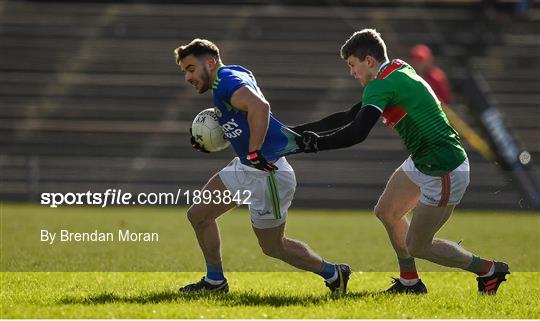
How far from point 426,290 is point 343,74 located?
1231 centimetres

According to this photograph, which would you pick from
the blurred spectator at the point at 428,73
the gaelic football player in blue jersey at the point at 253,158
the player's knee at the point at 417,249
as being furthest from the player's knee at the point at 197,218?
the blurred spectator at the point at 428,73

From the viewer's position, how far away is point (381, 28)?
19391 mm

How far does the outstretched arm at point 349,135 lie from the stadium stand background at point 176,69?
37.7 feet

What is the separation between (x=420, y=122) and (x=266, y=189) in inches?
40.1

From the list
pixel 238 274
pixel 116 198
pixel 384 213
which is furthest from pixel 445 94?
pixel 384 213

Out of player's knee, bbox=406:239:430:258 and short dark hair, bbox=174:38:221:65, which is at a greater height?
short dark hair, bbox=174:38:221:65

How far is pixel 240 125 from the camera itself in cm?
623

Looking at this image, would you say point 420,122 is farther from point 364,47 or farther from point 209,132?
point 209,132

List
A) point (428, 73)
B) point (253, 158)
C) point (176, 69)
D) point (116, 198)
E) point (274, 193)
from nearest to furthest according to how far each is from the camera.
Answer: point (253, 158), point (274, 193), point (428, 73), point (116, 198), point (176, 69)

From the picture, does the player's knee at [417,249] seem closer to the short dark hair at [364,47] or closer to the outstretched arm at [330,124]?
the outstretched arm at [330,124]

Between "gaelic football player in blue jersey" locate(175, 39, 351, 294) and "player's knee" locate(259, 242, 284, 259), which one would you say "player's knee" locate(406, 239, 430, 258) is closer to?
"gaelic football player in blue jersey" locate(175, 39, 351, 294)

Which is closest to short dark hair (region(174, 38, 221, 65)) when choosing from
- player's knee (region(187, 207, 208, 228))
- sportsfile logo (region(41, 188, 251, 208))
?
player's knee (region(187, 207, 208, 228))

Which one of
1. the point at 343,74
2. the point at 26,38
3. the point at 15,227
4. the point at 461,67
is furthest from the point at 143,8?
the point at 15,227

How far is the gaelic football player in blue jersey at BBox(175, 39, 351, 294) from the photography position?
19.8 ft
